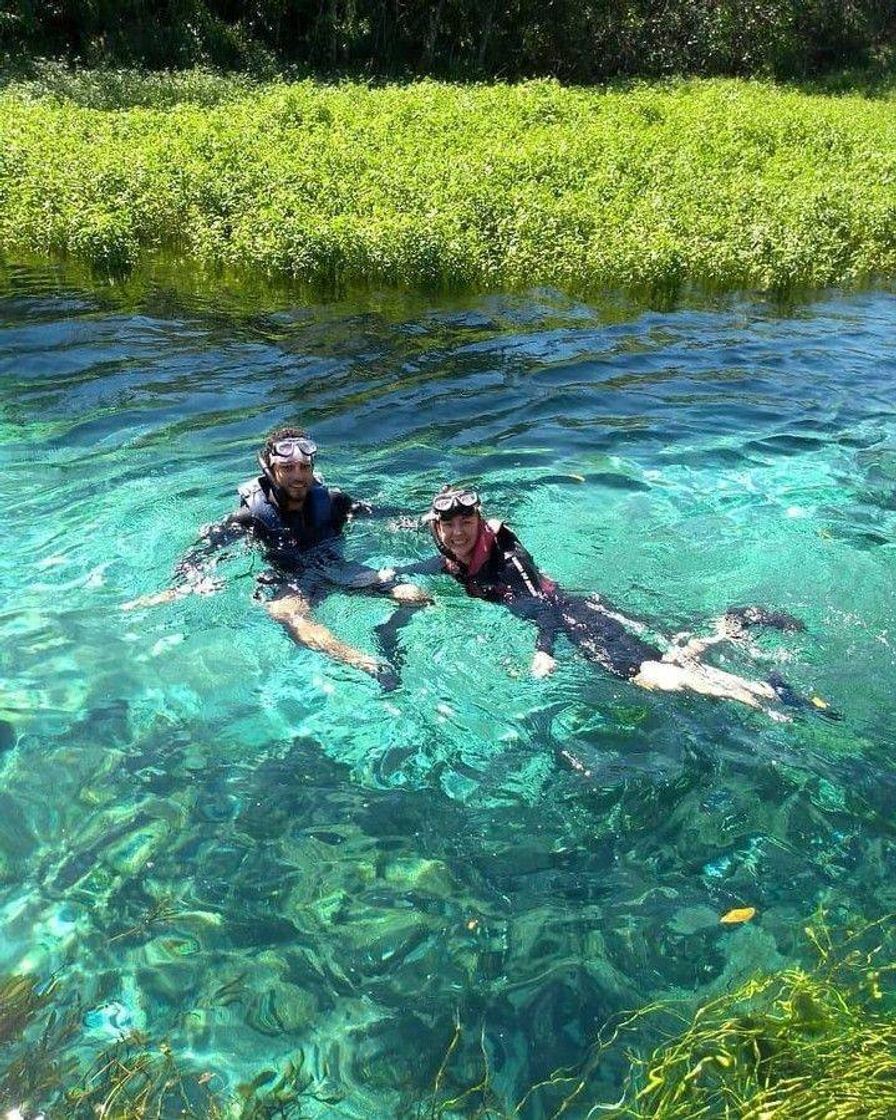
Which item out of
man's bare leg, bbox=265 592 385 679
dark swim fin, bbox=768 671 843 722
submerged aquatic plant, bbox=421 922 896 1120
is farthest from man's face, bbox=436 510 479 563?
submerged aquatic plant, bbox=421 922 896 1120

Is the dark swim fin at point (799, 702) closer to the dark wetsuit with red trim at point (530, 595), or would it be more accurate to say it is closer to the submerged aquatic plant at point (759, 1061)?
the dark wetsuit with red trim at point (530, 595)

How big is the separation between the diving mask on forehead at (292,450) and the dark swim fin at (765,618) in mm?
3519

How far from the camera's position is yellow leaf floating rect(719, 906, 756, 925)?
5.12 m

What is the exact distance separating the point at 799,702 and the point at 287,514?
4200 mm

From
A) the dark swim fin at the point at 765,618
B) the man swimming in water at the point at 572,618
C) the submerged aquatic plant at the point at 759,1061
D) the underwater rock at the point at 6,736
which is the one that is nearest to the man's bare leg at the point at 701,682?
the man swimming in water at the point at 572,618

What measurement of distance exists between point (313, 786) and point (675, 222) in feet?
48.0

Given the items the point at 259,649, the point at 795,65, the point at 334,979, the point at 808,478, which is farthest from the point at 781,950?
the point at 795,65

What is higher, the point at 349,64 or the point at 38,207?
the point at 349,64

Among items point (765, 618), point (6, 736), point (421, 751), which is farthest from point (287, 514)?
point (765, 618)

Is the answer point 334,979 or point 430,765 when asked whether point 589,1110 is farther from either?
point 430,765

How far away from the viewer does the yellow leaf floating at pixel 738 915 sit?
5.12 m

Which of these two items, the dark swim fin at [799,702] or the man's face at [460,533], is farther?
the man's face at [460,533]

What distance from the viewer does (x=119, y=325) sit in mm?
14094

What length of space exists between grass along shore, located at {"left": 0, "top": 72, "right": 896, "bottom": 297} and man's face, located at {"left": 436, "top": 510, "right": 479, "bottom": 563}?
9.58 metres
